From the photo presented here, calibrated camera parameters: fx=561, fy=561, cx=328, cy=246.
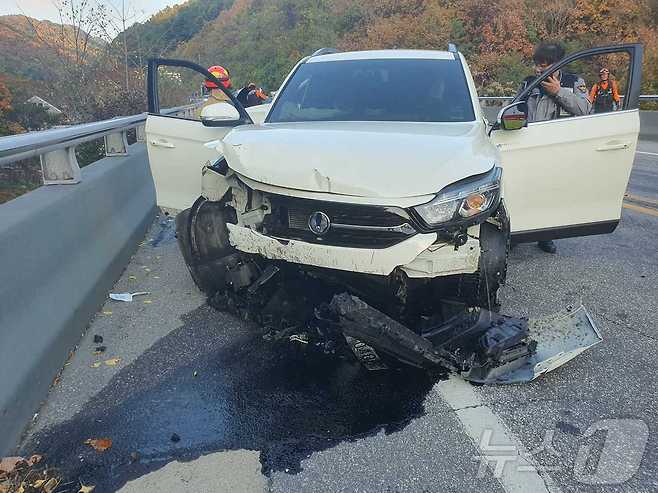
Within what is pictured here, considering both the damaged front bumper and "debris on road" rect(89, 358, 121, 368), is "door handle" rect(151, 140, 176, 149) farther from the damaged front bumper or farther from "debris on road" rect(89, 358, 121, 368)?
the damaged front bumper

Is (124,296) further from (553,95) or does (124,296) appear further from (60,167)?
(553,95)

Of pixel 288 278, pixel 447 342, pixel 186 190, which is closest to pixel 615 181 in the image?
pixel 447 342

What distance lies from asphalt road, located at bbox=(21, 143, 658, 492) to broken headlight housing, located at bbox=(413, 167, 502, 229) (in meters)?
1.02

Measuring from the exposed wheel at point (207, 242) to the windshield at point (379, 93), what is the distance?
1068mm

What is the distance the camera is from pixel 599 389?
3.28 m

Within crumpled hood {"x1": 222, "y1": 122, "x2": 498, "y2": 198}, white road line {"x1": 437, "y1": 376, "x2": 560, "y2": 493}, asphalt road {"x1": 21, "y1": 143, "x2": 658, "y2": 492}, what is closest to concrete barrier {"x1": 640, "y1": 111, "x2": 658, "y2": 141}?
asphalt road {"x1": 21, "y1": 143, "x2": 658, "y2": 492}

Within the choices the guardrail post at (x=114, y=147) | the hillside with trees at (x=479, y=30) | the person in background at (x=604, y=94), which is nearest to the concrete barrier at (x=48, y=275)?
the guardrail post at (x=114, y=147)

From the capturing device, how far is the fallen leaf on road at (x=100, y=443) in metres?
2.78

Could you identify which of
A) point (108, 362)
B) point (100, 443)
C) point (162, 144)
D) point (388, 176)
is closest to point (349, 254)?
point (388, 176)

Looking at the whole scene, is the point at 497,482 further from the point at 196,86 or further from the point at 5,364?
the point at 196,86

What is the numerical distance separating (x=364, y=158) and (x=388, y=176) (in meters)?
0.21

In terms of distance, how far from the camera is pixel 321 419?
3027 millimetres

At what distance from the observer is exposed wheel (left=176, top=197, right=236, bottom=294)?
416cm

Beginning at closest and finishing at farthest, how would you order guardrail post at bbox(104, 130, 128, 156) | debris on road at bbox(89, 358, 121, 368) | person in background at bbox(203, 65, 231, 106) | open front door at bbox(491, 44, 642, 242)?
debris on road at bbox(89, 358, 121, 368) → open front door at bbox(491, 44, 642, 242) → person in background at bbox(203, 65, 231, 106) → guardrail post at bbox(104, 130, 128, 156)
